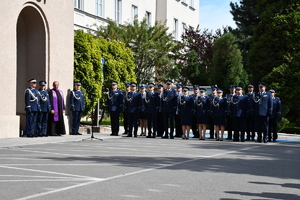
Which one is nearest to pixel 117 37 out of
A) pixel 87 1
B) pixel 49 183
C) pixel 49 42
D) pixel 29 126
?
pixel 87 1

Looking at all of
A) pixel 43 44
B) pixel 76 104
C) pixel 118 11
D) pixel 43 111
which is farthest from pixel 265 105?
pixel 118 11

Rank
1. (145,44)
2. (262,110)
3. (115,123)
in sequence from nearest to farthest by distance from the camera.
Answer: (262,110) → (115,123) → (145,44)

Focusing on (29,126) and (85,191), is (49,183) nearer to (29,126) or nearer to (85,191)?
(85,191)

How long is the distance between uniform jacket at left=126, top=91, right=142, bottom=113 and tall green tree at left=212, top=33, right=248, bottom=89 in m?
12.1

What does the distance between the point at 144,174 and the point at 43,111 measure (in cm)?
1054

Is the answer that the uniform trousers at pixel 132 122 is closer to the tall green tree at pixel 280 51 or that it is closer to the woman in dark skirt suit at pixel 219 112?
the woman in dark skirt suit at pixel 219 112

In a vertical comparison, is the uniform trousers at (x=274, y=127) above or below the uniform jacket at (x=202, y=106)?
below

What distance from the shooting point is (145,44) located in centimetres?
3231

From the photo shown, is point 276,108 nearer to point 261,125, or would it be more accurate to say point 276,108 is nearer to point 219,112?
point 261,125

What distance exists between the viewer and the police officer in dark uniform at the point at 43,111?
775 inches

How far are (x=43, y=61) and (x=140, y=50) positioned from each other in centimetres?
1177

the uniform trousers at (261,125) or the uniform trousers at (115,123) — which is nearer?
the uniform trousers at (261,125)

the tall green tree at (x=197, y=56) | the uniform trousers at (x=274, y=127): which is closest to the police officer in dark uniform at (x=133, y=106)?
the uniform trousers at (x=274, y=127)

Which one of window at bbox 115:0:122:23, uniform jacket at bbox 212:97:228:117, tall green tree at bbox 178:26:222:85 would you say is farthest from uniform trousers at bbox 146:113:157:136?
window at bbox 115:0:122:23
